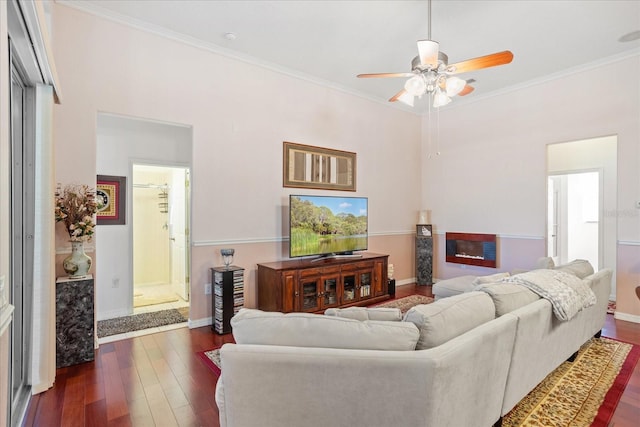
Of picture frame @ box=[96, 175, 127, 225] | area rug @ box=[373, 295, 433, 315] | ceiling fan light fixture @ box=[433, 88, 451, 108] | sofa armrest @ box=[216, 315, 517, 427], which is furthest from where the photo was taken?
area rug @ box=[373, 295, 433, 315]

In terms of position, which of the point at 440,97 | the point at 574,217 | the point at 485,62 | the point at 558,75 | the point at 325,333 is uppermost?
the point at 558,75

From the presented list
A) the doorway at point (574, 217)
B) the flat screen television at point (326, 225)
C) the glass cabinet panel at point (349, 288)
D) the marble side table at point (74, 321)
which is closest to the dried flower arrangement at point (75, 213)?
the marble side table at point (74, 321)

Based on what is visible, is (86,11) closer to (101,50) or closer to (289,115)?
(101,50)

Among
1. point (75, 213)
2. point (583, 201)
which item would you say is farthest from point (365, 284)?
point (583, 201)

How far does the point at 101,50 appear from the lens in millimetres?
3105

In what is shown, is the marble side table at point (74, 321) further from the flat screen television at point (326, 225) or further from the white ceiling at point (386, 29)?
the white ceiling at point (386, 29)

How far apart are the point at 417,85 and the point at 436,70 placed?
180 mm

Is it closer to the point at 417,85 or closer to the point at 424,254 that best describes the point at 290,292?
the point at 417,85

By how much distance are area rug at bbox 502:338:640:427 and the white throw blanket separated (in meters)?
0.56

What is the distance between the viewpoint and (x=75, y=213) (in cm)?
276

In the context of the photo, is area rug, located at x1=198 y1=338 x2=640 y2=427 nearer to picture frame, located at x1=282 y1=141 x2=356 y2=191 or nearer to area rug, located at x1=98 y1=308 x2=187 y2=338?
area rug, located at x1=98 y1=308 x2=187 y2=338

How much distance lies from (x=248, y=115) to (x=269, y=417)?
11.1ft

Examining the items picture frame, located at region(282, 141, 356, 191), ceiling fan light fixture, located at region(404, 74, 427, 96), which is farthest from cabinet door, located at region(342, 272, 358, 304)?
ceiling fan light fixture, located at region(404, 74, 427, 96)

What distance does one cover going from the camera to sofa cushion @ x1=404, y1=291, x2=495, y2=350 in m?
1.53
